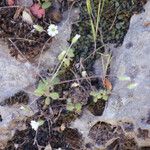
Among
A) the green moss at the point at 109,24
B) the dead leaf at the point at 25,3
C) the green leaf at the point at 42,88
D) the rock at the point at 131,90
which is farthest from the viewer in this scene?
the dead leaf at the point at 25,3

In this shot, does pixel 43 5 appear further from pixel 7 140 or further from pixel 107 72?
pixel 7 140

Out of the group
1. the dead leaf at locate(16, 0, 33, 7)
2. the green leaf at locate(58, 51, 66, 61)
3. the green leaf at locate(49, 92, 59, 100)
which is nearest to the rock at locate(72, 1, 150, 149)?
the green leaf at locate(49, 92, 59, 100)

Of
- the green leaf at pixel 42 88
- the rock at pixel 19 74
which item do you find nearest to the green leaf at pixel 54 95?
the green leaf at pixel 42 88

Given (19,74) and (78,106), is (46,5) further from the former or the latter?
(78,106)

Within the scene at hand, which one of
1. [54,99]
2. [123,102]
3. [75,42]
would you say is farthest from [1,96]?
[123,102]

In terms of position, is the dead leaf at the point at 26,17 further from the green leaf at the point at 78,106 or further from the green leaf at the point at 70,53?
the green leaf at the point at 78,106

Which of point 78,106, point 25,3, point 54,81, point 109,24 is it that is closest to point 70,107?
point 78,106

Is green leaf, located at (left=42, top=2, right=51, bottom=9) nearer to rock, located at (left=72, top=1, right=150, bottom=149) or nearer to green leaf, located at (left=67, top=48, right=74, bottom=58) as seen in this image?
green leaf, located at (left=67, top=48, right=74, bottom=58)

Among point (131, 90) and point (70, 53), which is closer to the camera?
point (131, 90)
